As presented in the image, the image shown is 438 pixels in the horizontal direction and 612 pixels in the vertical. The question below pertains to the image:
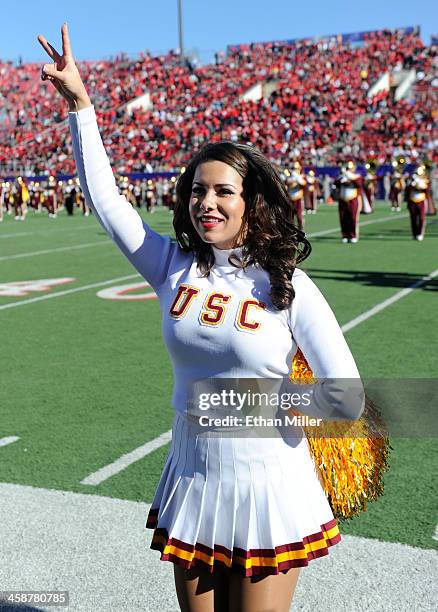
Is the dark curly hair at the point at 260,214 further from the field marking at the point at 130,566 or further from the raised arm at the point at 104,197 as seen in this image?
the field marking at the point at 130,566

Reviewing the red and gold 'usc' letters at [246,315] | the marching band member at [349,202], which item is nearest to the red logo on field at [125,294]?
the marching band member at [349,202]

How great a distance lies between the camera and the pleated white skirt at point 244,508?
66.2 inches

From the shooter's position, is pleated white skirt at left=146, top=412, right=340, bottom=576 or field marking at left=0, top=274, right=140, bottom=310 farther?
field marking at left=0, top=274, right=140, bottom=310

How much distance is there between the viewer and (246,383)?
172 cm

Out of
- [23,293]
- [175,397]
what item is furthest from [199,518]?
[23,293]

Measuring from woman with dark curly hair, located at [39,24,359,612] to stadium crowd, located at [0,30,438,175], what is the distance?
3258 cm

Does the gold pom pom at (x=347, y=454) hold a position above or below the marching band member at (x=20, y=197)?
above

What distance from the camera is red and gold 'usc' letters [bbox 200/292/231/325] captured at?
1708mm

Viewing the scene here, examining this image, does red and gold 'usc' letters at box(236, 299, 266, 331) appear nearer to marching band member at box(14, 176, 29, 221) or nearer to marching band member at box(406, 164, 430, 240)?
marching band member at box(406, 164, 430, 240)

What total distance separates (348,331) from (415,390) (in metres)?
1.89

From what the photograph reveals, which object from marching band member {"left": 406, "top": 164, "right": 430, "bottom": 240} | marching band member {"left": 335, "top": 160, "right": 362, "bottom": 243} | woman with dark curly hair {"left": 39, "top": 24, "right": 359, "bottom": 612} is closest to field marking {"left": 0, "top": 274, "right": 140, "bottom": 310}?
marching band member {"left": 335, "top": 160, "right": 362, "bottom": 243}

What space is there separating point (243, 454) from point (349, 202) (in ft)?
47.6

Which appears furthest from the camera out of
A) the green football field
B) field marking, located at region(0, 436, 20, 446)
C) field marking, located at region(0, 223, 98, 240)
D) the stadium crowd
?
the stadium crowd

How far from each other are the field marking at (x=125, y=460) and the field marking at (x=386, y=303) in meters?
3.32
